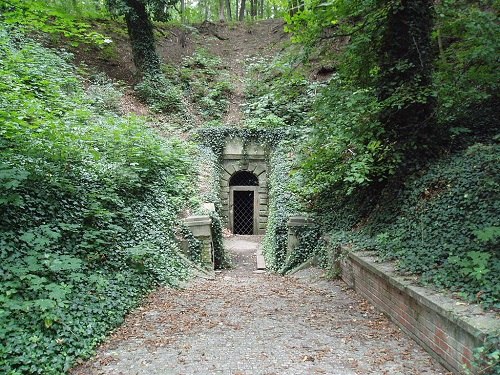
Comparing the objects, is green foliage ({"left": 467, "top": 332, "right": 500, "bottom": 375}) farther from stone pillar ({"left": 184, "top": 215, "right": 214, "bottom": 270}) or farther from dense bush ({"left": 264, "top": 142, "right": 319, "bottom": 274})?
stone pillar ({"left": 184, "top": 215, "right": 214, "bottom": 270})

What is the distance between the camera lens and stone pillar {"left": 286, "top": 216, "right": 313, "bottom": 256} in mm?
9102

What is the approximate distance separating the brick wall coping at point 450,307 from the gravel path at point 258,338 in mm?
570

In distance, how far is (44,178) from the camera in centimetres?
559

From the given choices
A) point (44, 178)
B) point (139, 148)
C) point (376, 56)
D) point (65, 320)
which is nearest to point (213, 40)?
point (139, 148)

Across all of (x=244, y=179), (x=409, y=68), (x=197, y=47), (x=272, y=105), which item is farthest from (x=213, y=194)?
(x=197, y=47)

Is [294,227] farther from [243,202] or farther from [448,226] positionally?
[243,202]

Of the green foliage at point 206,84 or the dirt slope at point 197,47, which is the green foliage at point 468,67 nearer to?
the dirt slope at point 197,47

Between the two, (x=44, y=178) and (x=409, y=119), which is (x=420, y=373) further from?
(x=44, y=178)

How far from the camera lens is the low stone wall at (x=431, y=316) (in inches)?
120

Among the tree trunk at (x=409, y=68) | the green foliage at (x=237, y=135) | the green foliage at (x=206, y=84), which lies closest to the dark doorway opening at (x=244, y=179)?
the green foliage at (x=237, y=135)

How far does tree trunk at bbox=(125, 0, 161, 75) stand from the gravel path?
39.4 feet

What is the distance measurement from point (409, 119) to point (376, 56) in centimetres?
133

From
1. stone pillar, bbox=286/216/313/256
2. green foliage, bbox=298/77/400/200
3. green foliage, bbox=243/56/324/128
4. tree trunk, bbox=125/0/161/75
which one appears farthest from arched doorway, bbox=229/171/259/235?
green foliage, bbox=298/77/400/200

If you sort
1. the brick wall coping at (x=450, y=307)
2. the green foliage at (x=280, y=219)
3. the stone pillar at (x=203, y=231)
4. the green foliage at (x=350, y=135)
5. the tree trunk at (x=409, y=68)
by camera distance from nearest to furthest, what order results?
the brick wall coping at (x=450, y=307)
the green foliage at (x=350, y=135)
the tree trunk at (x=409, y=68)
the stone pillar at (x=203, y=231)
the green foliage at (x=280, y=219)
